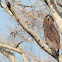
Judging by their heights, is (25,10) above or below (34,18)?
above

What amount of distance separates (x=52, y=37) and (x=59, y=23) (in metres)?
2.26

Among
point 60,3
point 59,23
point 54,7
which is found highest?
point 54,7

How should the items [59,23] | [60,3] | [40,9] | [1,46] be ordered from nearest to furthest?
[59,23]
[1,46]
[60,3]
[40,9]

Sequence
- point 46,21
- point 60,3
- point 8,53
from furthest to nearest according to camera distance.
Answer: point 46,21
point 60,3
point 8,53

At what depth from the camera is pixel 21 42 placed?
4.17 metres

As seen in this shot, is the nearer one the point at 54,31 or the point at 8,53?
the point at 8,53

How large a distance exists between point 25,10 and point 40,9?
55 cm

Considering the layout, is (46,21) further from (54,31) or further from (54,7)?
(54,7)

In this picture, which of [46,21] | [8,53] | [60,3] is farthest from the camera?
[46,21]

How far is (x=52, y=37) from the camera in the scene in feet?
15.5

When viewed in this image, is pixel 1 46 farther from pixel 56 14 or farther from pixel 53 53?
pixel 56 14

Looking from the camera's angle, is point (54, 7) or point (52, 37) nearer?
point (54, 7)

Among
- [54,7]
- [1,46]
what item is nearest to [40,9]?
[54,7]

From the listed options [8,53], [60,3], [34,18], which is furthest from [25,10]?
[8,53]
